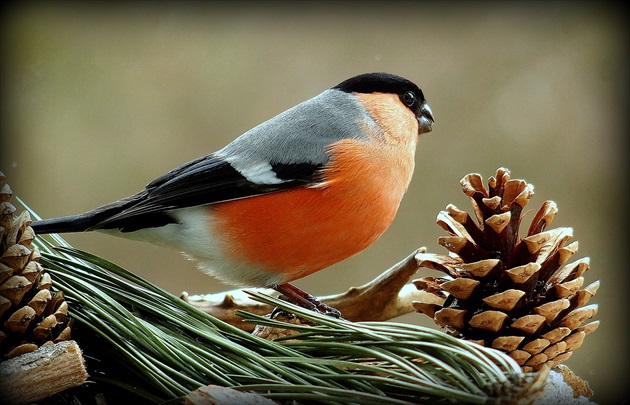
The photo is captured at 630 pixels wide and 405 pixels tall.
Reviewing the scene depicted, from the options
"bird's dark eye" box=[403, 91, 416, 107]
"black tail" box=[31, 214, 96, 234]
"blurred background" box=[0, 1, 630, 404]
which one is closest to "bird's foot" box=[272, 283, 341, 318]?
"black tail" box=[31, 214, 96, 234]

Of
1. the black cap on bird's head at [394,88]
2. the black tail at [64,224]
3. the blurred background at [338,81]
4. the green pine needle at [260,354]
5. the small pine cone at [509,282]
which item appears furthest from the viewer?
the blurred background at [338,81]

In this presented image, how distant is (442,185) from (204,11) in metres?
0.79

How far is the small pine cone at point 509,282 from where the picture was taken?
0.70 m

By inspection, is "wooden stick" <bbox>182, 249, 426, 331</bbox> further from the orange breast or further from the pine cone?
the pine cone

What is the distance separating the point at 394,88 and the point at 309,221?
0.36 meters

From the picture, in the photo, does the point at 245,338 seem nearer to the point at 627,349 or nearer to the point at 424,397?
the point at 424,397

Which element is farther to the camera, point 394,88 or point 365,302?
point 394,88

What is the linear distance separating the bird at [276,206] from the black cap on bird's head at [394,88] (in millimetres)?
130

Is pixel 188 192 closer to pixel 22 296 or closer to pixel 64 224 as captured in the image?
pixel 64 224

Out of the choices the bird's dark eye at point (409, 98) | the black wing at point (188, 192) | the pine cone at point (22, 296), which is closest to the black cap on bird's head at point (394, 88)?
the bird's dark eye at point (409, 98)

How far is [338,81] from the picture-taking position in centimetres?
183

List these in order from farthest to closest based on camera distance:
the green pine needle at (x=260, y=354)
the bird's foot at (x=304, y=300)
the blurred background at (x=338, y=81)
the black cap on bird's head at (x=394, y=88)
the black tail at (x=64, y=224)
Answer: the blurred background at (x=338, y=81) < the black cap on bird's head at (x=394, y=88) < the bird's foot at (x=304, y=300) < the black tail at (x=64, y=224) < the green pine needle at (x=260, y=354)

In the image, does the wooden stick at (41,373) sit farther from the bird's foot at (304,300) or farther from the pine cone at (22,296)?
the bird's foot at (304,300)

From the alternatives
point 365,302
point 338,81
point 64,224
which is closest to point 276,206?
point 365,302
